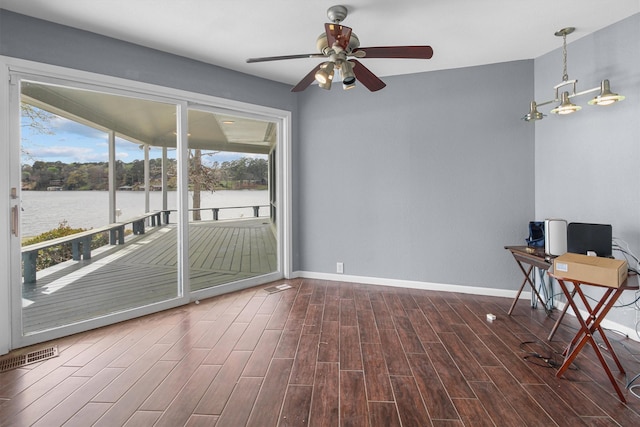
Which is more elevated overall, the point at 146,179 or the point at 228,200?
the point at 146,179

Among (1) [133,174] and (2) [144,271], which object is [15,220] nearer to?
(1) [133,174]

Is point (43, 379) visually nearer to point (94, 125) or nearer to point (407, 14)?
point (94, 125)

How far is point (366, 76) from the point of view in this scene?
2.66 m

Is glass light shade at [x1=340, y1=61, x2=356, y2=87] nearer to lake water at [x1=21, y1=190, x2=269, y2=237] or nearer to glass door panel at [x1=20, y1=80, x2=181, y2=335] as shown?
glass door panel at [x1=20, y1=80, x2=181, y2=335]

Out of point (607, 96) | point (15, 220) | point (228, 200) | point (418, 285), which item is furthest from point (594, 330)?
point (15, 220)

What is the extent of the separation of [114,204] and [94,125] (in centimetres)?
75

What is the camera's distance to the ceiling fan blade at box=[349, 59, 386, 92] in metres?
2.52

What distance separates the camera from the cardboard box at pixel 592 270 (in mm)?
1933

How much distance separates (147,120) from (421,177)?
3.19 metres

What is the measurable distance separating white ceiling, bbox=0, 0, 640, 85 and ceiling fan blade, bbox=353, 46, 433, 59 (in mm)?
456

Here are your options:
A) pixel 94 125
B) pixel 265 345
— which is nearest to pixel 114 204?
pixel 94 125

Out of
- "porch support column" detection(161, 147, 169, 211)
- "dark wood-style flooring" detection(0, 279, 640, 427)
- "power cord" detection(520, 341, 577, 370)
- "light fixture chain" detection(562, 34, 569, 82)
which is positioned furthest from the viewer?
"porch support column" detection(161, 147, 169, 211)

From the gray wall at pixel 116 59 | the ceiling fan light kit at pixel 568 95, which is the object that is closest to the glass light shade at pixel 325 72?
the gray wall at pixel 116 59

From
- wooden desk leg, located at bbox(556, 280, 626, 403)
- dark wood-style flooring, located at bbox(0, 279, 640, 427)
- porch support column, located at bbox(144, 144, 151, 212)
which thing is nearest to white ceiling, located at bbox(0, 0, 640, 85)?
porch support column, located at bbox(144, 144, 151, 212)
